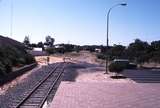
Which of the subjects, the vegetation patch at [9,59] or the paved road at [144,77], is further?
the vegetation patch at [9,59]

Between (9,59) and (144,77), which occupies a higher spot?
(9,59)

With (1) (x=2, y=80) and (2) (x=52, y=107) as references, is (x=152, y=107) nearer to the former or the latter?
(2) (x=52, y=107)

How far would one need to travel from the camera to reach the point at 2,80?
104 feet

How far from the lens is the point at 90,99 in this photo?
70.1 feet

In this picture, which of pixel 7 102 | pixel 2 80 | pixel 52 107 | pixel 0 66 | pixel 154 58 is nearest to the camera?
pixel 52 107

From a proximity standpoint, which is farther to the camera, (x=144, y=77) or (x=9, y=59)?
(x=9, y=59)

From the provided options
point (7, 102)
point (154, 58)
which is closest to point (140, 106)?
point (7, 102)

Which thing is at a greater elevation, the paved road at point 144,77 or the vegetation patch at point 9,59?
the vegetation patch at point 9,59

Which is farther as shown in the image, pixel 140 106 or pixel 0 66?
pixel 0 66

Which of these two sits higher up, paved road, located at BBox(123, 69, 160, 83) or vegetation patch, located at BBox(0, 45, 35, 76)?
vegetation patch, located at BBox(0, 45, 35, 76)

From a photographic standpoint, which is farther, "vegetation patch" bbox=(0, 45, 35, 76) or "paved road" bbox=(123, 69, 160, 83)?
"vegetation patch" bbox=(0, 45, 35, 76)

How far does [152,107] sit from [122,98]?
3.56 metres

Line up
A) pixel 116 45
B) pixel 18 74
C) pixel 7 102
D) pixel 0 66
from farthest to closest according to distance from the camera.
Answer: pixel 116 45 → pixel 18 74 → pixel 0 66 → pixel 7 102

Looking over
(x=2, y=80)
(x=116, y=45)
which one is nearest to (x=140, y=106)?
(x=2, y=80)
